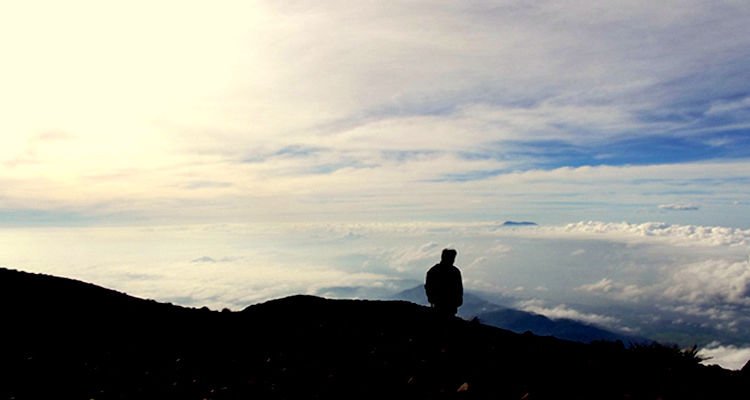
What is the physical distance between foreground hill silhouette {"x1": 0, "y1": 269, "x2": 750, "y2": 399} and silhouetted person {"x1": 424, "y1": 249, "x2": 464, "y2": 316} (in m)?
1.42

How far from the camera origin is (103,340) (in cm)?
1670

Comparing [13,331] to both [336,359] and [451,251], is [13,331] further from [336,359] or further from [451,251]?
[451,251]

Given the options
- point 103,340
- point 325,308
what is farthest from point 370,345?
point 103,340

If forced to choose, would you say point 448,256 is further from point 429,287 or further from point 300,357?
point 300,357

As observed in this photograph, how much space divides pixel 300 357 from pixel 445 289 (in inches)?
366

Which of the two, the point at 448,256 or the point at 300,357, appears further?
the point at 448,256

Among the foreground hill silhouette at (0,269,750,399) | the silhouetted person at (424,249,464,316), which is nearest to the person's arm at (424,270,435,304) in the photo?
the silhouetted person at (424,249,464,316)

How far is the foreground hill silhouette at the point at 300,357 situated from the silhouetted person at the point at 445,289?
142 cm

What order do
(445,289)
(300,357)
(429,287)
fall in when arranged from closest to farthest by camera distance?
(300,357) < (445,289) < (429,287)

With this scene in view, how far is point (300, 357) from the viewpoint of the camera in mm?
13445

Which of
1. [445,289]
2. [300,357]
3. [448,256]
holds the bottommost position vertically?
[300,357]

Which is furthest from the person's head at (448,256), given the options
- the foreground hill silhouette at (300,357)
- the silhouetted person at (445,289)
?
the foreground hill silhouette at (300,357)

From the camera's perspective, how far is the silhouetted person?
2150 cm

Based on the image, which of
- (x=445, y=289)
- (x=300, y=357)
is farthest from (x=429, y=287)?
(x=300, y=357)
